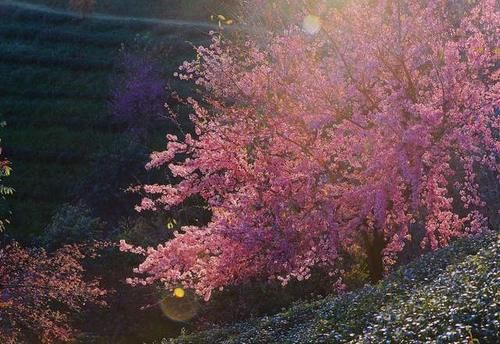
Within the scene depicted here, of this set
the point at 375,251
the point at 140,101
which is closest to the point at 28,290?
the point at 375,251

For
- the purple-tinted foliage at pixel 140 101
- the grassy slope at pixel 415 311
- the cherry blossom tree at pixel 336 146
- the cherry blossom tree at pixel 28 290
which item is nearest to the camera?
the grassy slope at pixel 415 311

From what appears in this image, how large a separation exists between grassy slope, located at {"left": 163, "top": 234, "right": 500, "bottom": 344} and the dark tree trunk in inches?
73.7

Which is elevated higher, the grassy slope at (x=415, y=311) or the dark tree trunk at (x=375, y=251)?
the dark tree trunk at (x=375, y=251)

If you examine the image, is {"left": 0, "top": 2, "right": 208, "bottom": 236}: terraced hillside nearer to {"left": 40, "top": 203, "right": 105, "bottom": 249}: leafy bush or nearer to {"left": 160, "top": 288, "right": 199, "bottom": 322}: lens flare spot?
{"left": 40, "top": 203, "right": 105, "bottom": 249}: leafy bush

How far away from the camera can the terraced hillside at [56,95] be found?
34406 mm

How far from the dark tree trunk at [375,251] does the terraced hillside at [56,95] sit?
1884 centimetres

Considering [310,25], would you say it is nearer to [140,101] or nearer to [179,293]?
[179,293]

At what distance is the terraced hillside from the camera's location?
34.4 meters

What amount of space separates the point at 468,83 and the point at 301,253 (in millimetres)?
4420

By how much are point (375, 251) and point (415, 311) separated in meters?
5.93

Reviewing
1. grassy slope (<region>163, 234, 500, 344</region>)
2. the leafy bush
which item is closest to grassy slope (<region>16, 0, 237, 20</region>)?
the leafy bush

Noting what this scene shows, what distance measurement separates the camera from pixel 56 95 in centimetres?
A: 4244

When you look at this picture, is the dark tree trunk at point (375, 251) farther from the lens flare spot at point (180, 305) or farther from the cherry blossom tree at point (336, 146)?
the lens flare spot at point (180, 305)

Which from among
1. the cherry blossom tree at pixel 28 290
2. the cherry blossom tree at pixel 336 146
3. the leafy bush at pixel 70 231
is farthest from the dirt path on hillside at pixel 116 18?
the cherry blossom tree at pixel 336 146
